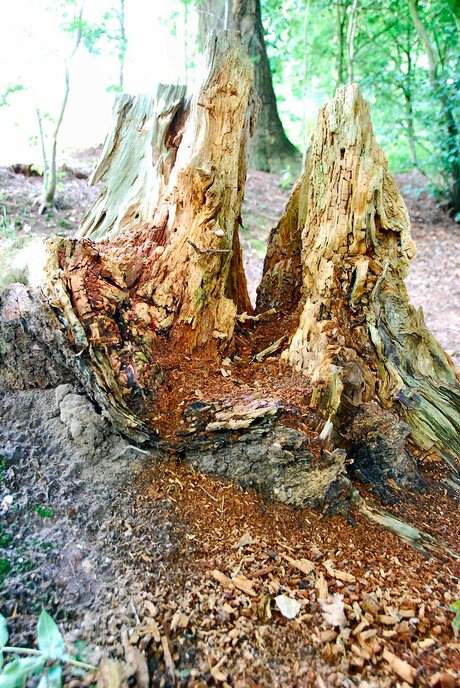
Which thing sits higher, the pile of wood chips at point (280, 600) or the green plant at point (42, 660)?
the pile of wood chips at point (280, 600)

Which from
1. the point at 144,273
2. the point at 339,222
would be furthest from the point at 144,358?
the point at 339,222

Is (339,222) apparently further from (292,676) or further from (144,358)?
(292,676)

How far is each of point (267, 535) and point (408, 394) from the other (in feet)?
2.95

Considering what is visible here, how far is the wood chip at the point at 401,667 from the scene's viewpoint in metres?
1.31

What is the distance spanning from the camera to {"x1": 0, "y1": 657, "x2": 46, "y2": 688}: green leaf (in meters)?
1.21

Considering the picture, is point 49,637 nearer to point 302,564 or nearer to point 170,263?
point 302,564

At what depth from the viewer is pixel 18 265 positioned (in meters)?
2.03

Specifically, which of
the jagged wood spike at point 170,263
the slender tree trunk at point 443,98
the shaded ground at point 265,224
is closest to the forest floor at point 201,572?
the jagged wood spike at point 170,263

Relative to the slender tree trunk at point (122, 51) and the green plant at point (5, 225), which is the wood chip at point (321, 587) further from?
the slender tree trunk at point (122, 51)

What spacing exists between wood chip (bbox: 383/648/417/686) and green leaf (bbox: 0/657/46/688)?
91cm

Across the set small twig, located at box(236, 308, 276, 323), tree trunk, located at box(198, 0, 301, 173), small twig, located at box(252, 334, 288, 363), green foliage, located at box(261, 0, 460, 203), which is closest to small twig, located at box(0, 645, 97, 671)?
small twig, located at box(252, 334, 288, 363)

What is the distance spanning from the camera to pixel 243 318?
241cm

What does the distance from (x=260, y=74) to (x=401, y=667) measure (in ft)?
32.4

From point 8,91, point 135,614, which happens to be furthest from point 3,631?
point 8,91
